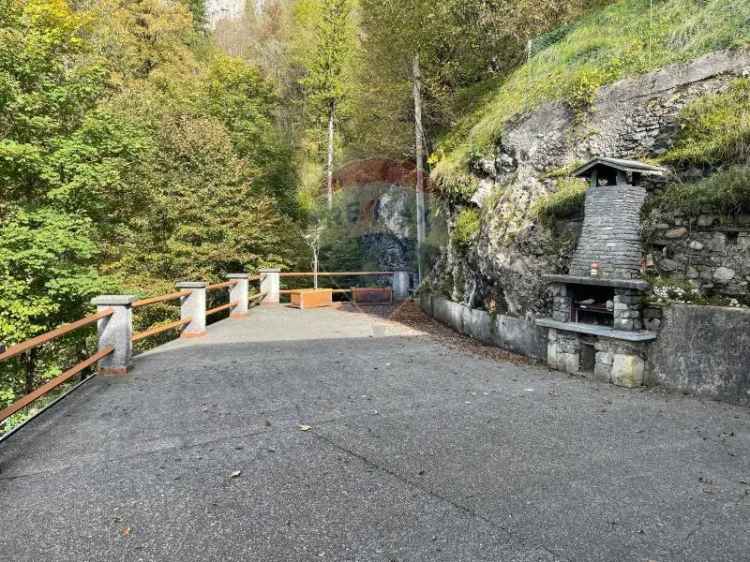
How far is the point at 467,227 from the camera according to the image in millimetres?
9641

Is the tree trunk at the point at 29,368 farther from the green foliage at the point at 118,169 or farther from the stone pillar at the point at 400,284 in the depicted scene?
the stone pillar at the point at 400,284

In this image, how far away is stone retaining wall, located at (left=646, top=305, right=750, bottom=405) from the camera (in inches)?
192

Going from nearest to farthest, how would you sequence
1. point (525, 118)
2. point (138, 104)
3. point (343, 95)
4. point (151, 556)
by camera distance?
point (151, 556)
point (525, 118)
point (138, 104)
point (343, 95)

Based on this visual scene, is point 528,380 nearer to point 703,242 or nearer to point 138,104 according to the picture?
point 703,242

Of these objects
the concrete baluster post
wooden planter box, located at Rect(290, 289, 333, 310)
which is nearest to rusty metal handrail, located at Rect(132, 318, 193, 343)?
wooden planter box, located at Rect(290, 289, 333, 310)

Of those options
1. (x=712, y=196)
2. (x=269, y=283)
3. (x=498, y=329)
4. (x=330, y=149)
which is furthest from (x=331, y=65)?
(x=712, y=196)

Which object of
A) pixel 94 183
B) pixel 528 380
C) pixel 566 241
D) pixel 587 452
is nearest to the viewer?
pixel 587 452

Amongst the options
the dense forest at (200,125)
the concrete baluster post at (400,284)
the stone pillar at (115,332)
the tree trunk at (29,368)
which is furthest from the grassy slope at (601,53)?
the tree trunk at (29,368)

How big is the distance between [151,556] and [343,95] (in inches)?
863

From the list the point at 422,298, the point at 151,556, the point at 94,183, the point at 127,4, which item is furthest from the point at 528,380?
the point at 127,4

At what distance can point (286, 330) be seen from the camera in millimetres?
9516

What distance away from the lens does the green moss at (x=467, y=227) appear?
30.7 feet

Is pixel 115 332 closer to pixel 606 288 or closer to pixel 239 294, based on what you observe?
pixel 239 294

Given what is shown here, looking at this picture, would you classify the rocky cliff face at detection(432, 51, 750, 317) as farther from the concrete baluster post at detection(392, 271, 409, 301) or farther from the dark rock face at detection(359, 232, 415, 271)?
the dark rock face at detection(359, 232, 415, 271)
